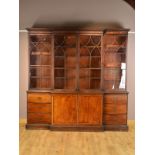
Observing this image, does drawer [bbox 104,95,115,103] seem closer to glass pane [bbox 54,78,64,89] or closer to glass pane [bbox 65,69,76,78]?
glass pane [bbox 65,69,76,78]

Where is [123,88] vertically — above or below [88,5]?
below

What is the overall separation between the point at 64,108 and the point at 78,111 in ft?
1.01

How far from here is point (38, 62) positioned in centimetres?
639

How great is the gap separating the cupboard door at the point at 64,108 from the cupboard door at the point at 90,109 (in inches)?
5.1

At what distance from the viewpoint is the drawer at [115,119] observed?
6.20 m

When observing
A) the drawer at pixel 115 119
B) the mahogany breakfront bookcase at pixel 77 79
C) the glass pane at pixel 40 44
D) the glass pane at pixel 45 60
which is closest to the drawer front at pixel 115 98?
the mahogany breakfront bookcase at pixel 77 79

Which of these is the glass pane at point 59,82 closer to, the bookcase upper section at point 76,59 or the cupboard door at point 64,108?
the bookcase upper section at point 76,59

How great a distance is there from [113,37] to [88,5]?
984mm

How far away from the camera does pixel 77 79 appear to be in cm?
616

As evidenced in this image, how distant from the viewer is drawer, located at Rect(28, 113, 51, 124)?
6227mm
